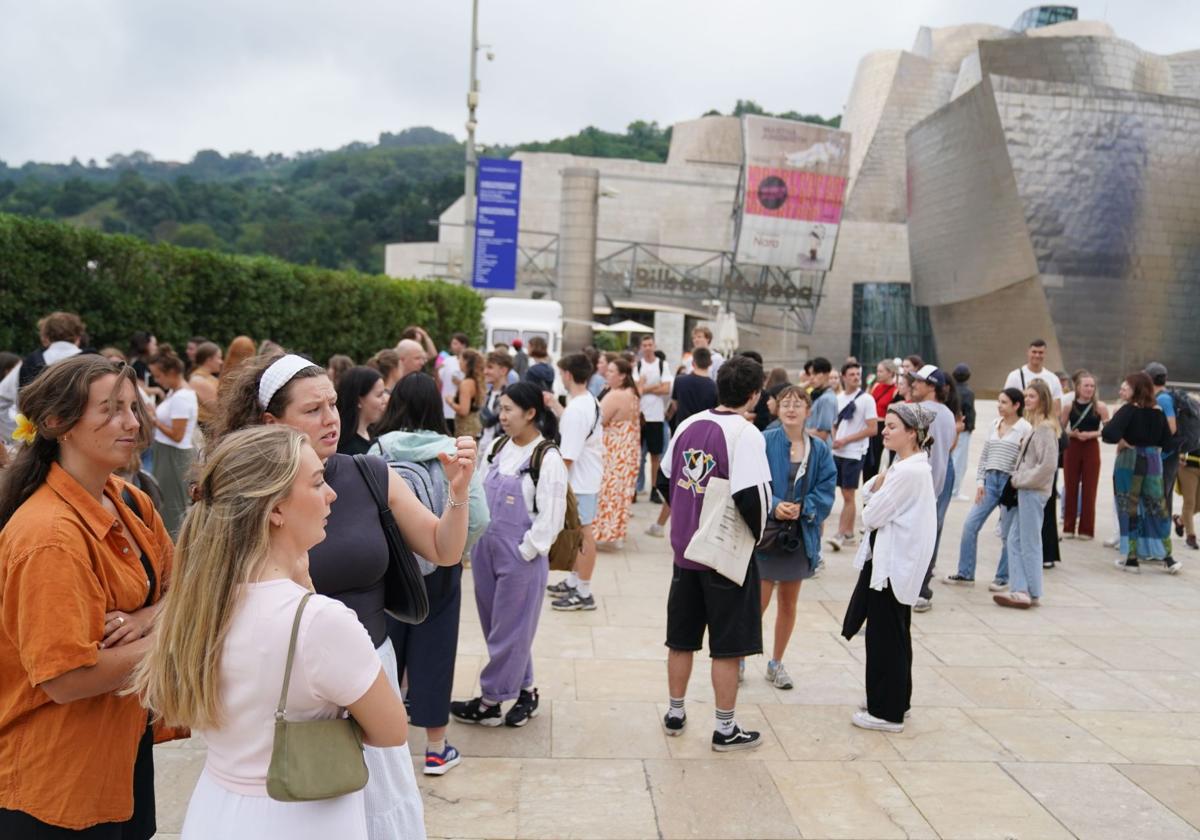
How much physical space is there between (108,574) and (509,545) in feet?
8.26

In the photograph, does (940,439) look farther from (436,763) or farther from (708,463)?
(436,763)

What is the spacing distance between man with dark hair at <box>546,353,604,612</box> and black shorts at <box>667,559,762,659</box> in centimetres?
203

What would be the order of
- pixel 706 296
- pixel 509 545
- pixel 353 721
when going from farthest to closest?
pixel 706 296, pixel 509 545, pixel 353 721

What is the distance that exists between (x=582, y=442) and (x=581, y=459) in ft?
1.39

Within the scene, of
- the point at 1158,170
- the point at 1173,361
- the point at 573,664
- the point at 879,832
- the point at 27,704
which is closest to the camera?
the point at 27,704

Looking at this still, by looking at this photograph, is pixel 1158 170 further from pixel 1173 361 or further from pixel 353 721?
pixel 353 721

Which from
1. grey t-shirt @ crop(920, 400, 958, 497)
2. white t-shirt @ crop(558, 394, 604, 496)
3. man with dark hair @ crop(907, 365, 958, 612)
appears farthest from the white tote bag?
grey t-shirt @ crop(920, 400, 958, 497)

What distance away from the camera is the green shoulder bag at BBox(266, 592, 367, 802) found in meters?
1.72

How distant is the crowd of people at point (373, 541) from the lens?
1.80 m

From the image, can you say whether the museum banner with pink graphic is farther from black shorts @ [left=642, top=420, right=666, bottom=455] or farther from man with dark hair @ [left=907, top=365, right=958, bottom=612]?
man with dark hair @ [left=907, top=365, right=958, bottom=612]

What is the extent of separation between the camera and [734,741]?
14.6 ft

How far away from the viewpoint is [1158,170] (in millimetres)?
25750

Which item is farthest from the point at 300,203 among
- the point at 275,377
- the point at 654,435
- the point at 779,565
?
the point at 275,377

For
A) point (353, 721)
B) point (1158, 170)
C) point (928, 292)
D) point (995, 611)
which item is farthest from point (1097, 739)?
point (928, 292)
